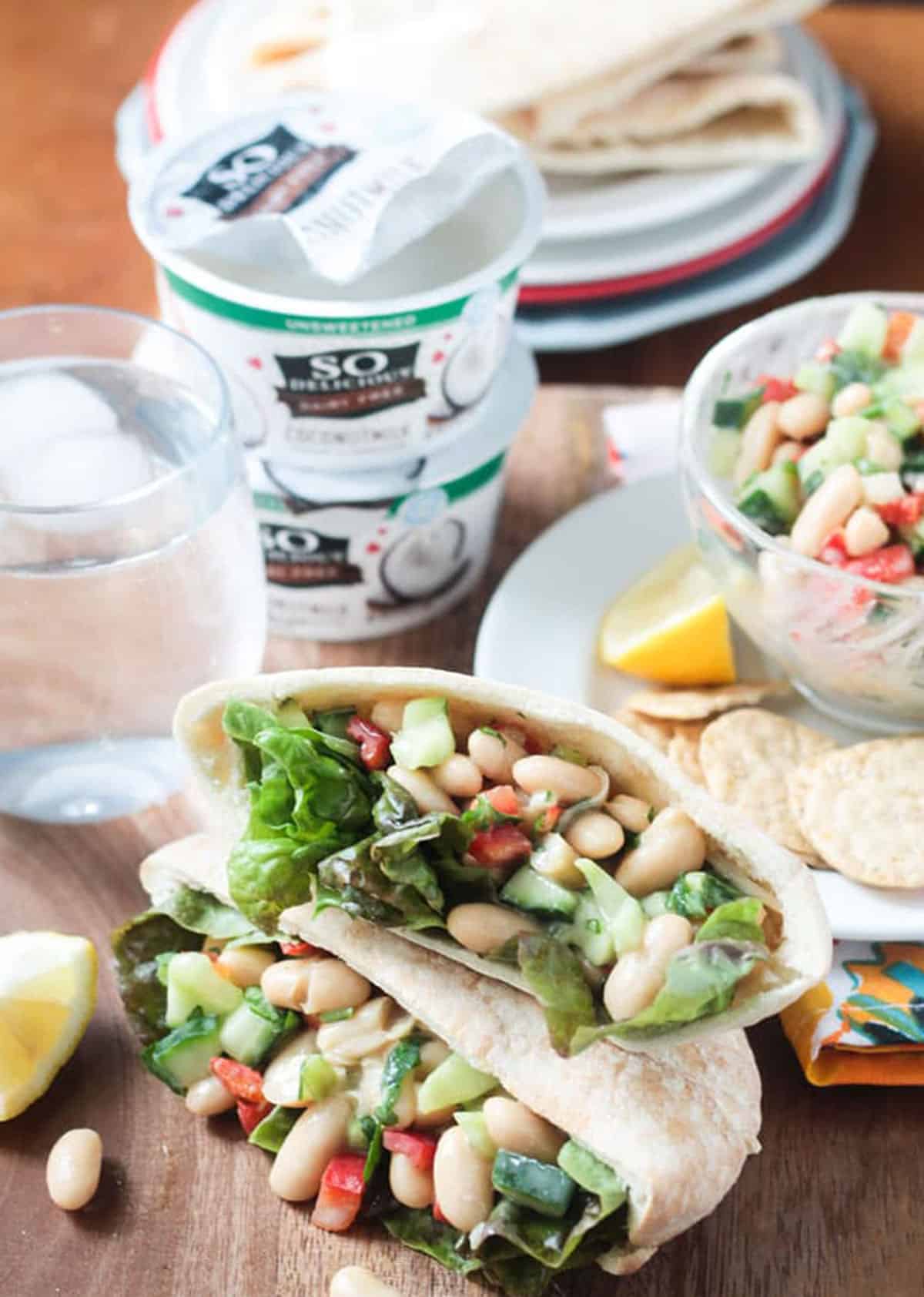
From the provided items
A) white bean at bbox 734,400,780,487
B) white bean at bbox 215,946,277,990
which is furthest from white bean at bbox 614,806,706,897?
white bean at bbox 734,400,780,487

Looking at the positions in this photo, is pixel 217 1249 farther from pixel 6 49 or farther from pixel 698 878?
pixel 6 49

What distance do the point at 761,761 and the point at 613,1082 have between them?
0.55 m

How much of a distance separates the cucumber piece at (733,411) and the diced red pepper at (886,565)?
0.33m

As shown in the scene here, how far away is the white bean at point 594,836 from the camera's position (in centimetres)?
149

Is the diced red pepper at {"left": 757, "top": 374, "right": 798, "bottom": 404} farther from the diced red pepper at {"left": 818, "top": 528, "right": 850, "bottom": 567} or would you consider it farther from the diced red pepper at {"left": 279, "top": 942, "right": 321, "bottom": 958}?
the diced red pepper at {"left": 279, "top": 942, "right": 321, "bottom": 958}

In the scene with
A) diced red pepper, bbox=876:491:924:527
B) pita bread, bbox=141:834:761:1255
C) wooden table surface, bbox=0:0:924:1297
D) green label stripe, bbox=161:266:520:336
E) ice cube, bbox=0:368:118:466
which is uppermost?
green label stripe, bbox=161:266:520:336

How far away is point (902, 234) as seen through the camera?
318 centimetres

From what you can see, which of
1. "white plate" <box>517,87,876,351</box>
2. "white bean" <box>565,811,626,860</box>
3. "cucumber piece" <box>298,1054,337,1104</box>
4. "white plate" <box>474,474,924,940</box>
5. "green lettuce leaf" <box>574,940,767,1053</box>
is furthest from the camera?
"white plate" <box>517,87,876,351</box>

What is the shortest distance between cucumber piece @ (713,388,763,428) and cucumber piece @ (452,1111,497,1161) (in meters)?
0.98

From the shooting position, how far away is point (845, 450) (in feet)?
6.34

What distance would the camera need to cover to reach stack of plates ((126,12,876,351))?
272cm

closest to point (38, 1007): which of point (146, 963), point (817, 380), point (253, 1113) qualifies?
point (146, 963)

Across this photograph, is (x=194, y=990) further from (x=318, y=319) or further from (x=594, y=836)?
(x=318, y=319)

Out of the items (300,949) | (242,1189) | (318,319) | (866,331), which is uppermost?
(318,319)
